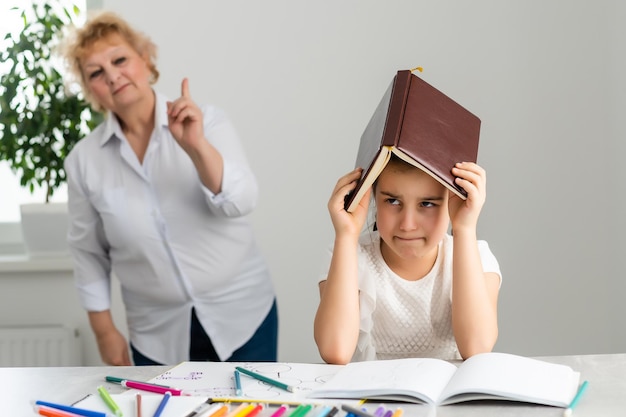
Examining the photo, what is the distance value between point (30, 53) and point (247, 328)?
149cm

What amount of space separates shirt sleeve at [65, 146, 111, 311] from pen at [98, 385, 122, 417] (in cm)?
104

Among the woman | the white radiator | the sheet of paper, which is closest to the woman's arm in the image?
the woman

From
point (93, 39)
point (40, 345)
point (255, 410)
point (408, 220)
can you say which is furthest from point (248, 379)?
A: point (40, 345)

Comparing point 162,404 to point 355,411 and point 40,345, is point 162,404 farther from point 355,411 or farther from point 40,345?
point 40,345

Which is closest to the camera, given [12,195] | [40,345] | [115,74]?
[115,74]

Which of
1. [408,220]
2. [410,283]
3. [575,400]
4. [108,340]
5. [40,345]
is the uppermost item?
[408,220]

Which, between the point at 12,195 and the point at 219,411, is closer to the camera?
the point at 219,411

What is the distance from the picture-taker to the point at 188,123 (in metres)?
1.87

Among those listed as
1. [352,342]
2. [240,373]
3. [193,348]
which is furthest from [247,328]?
[240,373]

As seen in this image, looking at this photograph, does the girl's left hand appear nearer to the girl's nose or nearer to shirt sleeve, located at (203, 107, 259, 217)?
shirt sleeve, located at (203, 107, 259, 217)

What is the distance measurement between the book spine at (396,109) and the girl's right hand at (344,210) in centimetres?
14

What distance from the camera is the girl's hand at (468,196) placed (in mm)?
1257

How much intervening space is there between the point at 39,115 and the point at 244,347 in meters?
1.30

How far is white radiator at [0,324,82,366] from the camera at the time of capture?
2.88m
